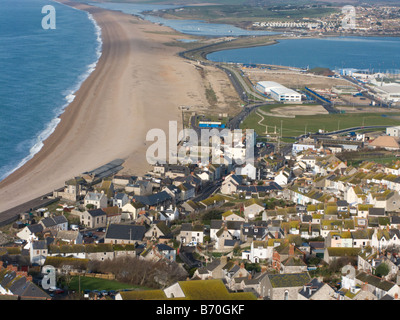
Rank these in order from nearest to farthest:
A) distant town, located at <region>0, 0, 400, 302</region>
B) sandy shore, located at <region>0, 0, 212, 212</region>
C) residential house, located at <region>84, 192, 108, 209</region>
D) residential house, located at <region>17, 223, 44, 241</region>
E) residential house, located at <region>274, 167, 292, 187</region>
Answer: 1. distant town, located at <region>0, 0, 400, 302</region>
2. residential house, located at <region>17, 223, 44, 241</region>
3. residential house, located at <region>84, 192, 108, 209</region>
4. residential house, located at <region>274, 167, 292, 187</region>
5. sandy shore, located at <region>0, 0, 212, 212</region>

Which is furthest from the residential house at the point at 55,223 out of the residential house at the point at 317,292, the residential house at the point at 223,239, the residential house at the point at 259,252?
the residential house at the point at 317,292

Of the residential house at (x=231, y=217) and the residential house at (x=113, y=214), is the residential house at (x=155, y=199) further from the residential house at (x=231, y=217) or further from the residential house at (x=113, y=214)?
the residential house at (x=231, y=217)

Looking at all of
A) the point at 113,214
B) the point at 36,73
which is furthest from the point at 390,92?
the point at 113,214

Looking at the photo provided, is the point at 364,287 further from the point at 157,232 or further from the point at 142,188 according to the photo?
the point at 142,188

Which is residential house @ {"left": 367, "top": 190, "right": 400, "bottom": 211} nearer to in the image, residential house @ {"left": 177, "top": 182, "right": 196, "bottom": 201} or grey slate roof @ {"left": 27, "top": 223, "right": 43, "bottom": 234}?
residential house @ {"left": 177, "top": 182, "right": 196, "bottom": 201}

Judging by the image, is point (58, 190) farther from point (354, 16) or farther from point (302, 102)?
point (354, 16)

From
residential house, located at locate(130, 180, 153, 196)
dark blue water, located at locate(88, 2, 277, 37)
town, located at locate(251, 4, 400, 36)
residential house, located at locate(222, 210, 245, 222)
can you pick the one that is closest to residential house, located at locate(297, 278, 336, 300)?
residential house, located at locate(222, 210, 245, 222)

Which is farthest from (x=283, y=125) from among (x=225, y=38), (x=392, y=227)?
(x=225, y=38)
